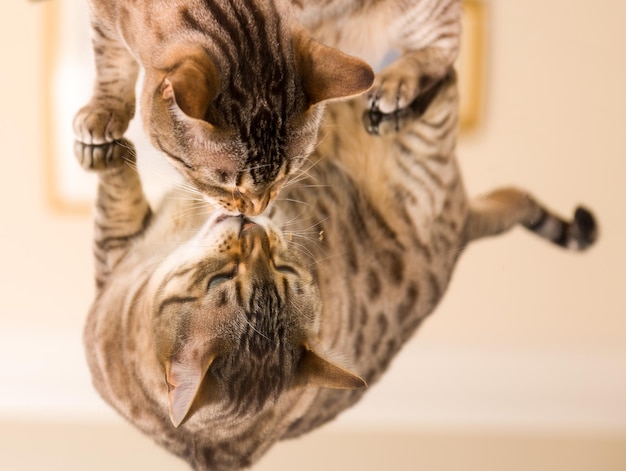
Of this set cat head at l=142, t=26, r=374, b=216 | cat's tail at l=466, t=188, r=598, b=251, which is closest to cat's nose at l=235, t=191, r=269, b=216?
cat head at l=142, t=26, r=374, b=216

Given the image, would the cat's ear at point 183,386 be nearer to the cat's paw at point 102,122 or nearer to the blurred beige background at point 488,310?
the blurred beige background at point 488,310

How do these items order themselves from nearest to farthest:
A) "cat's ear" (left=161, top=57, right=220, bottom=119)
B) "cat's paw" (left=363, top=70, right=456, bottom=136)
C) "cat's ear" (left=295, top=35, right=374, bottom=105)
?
"cat's ear" (left=161, top=57, right=220, bottom=119), "cat's ear" (left=295, top=35, right=374, bottom=105), "cat's paw" (left=363, top=70, right=456, bottom=136)

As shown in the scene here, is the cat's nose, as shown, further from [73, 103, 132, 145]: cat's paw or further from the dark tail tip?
the dark tail tip

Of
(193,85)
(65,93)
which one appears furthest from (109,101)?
(193,85)

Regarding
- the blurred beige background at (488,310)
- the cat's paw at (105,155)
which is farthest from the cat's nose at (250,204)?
the blurred beige background at (488,310)

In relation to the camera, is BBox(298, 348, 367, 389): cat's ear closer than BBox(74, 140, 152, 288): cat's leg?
Yes

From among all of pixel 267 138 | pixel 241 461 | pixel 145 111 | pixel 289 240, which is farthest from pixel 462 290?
pixel 145 111
